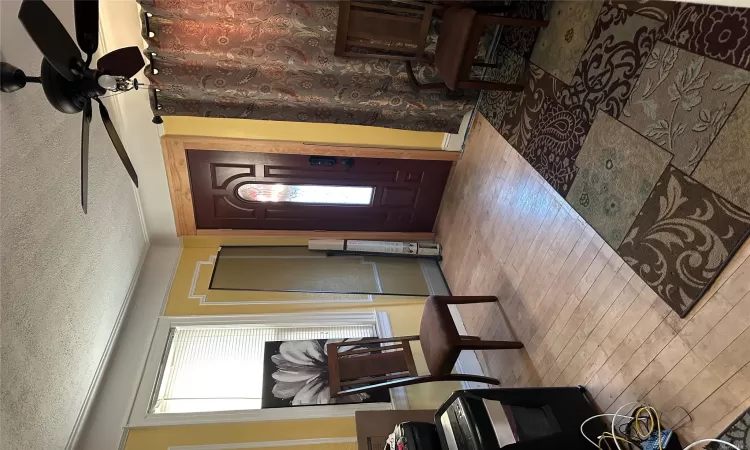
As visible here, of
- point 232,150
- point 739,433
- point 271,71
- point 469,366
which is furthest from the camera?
point 232,150

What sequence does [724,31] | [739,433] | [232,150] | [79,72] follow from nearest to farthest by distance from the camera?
[739,433] < [724,31] < [79,72] < [232,150]

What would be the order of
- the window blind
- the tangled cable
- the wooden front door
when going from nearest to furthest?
1. the tangled cable
2. the window blind
3. the wooden front door

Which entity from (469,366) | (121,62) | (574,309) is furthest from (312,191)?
(574,309)

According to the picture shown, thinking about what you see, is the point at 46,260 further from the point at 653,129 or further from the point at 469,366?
the point at 653,129

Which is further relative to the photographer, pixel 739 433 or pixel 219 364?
pixel 219 364

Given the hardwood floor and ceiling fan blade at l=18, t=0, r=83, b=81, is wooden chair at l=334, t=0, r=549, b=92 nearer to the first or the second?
the hardwood floor

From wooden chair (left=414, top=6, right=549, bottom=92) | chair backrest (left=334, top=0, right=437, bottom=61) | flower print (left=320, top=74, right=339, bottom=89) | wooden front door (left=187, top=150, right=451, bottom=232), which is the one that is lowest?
wooden chair (left=414, top=6, right=549, bottom=92)

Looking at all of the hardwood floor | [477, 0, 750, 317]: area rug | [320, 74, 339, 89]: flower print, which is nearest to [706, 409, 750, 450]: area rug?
the hardwood floor

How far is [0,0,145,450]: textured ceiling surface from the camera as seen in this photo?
168cm

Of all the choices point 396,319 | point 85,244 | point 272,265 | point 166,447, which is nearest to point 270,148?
point 272,265

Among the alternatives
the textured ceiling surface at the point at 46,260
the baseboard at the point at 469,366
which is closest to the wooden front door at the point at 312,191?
the textured ceiling surface at the point at 46,260

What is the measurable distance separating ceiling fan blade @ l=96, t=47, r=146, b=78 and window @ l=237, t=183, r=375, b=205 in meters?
1.52

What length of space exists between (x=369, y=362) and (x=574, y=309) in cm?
135

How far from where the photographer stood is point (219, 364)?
2.82 metres
